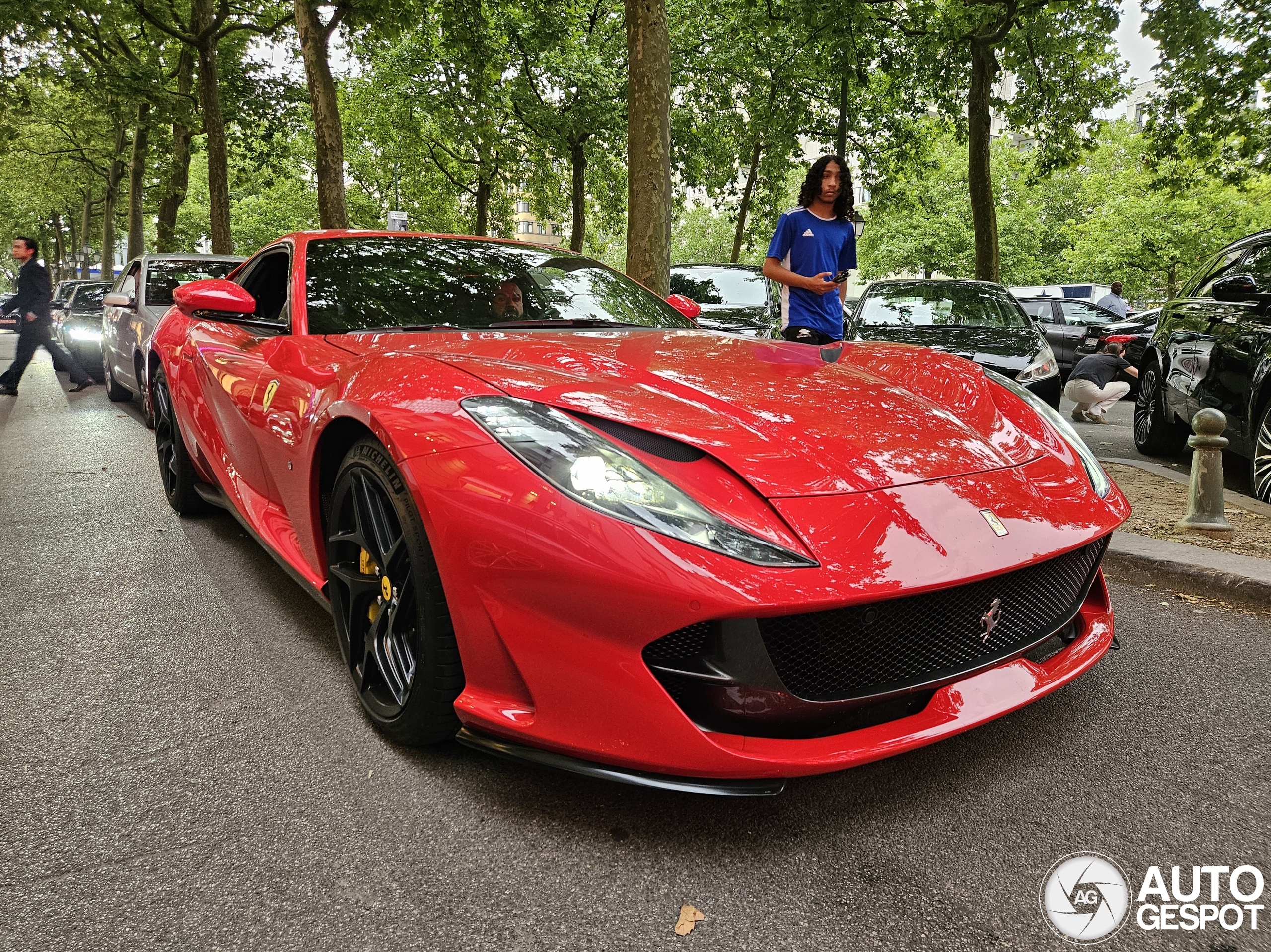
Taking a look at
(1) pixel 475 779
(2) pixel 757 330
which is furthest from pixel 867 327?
(1) pixel 475 779

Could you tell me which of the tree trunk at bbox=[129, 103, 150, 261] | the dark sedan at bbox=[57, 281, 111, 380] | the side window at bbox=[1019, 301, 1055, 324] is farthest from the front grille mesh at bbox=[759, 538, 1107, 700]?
the tree trunk at bbox=[129, 103, 150, 261]

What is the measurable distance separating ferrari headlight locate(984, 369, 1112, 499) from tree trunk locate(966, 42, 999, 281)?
35.8 feet

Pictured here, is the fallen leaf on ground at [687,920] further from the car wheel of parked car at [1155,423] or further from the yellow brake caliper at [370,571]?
the car wheel of parked car at [1155,423]

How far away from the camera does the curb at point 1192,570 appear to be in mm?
3455

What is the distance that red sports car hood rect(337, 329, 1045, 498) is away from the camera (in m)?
2.03

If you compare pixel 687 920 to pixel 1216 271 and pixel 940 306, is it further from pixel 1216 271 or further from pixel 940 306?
pixel 940 306

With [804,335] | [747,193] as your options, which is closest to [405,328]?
[804,335]

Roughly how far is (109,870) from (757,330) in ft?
28.8

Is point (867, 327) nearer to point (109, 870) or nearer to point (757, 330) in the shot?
point (757, 330)

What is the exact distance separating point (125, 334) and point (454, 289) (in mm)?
6980

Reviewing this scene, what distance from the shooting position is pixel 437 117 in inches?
826

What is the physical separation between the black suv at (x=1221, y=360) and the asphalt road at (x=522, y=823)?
270 cm

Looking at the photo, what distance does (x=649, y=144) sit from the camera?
7.81 meters

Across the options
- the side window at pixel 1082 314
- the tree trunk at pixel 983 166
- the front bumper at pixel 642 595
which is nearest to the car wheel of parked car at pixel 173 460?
the front bumper at pixel 642 595
